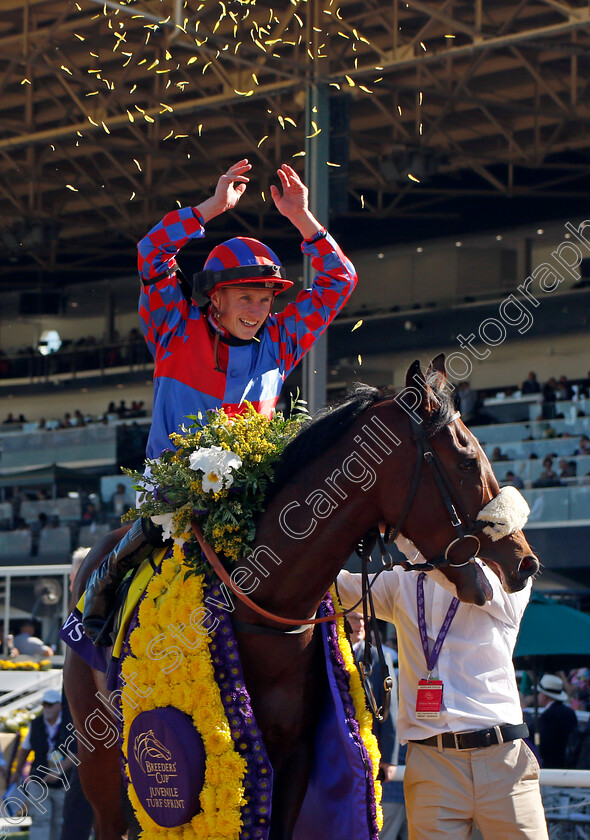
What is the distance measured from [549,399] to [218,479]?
46.4 feet

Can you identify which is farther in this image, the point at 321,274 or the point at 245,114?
the point at 245,114

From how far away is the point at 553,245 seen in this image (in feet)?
71.2

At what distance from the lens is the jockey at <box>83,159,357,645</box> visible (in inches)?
115

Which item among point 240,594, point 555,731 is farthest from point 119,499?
point 240,594

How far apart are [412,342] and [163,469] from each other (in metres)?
19.0

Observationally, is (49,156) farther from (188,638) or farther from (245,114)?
(188,638)

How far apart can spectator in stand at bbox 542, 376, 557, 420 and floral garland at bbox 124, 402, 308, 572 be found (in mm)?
11674

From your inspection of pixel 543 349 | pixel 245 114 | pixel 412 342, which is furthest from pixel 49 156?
pixel 543 349

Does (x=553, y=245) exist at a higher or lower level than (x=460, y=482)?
higher

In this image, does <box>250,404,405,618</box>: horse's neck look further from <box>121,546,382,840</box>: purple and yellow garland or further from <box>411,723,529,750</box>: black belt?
<box>411,723,529,750</box>: black belt

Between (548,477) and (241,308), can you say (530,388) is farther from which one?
(241,308)

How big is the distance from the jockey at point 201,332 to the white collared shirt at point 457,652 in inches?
25.9

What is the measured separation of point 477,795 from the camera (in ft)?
9.88

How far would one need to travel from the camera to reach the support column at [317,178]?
6645 millimetres
